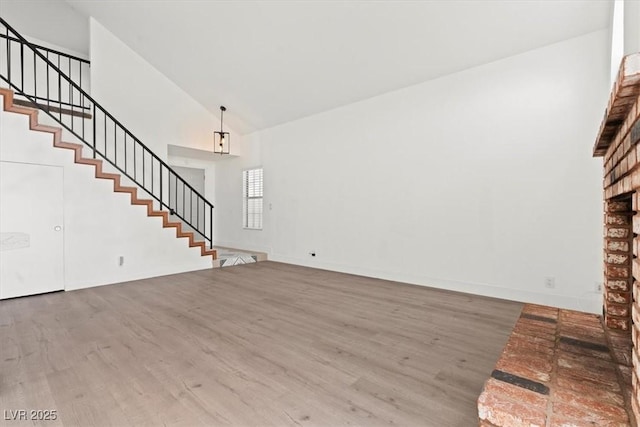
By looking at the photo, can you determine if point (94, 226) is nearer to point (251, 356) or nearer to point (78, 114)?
point (78, 114)

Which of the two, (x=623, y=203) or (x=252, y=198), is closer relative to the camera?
(x=623, y=203)

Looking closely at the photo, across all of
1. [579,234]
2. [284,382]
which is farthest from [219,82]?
[579,234]

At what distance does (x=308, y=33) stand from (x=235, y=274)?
3.80 m

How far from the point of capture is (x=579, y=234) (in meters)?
3.29

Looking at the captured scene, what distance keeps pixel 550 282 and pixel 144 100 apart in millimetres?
7272

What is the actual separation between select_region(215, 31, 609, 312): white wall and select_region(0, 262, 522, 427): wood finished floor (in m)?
0.61

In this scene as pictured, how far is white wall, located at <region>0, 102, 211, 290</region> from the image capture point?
12.6 feet

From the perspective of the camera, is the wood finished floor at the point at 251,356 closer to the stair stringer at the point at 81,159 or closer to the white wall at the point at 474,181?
the white wall at the point at 474,181

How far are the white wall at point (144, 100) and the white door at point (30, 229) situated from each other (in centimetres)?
226

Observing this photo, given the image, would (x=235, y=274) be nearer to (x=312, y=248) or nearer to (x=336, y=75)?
(x=312, y=248)

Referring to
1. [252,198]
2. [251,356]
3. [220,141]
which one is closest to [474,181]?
[251,356]

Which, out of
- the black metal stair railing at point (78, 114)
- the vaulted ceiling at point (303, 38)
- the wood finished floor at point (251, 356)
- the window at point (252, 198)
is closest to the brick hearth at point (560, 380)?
the wood finished floor at point (251, 356)

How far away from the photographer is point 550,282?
11.3ft

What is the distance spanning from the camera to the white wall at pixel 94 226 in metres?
3.83
